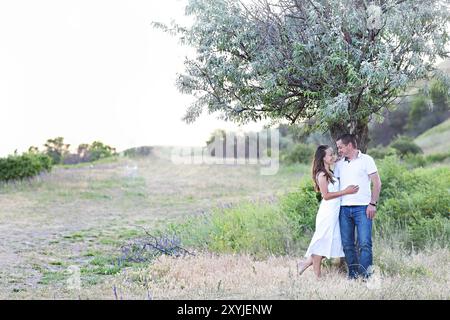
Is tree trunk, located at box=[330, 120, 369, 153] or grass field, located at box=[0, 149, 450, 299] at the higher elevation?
tree trunk, located at box=[330, 120, 369, 153]

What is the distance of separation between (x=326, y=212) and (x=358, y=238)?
548mm

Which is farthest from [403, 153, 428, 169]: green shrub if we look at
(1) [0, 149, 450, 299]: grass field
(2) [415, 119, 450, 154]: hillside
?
(1) [0, 149, 450, 299]: grass field

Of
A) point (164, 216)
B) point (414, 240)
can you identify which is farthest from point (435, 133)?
point (414, 240)

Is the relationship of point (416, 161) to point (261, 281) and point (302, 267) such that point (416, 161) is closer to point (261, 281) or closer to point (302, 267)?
point (302, 267)

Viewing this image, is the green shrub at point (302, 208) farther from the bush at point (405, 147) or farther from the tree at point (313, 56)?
the bush at point (405, 147)

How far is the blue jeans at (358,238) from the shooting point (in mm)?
7961

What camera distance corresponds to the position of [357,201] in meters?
7.93

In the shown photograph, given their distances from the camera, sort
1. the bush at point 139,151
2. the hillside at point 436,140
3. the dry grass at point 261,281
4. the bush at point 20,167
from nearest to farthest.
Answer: the dry grass at point 261,281
the bush at point 20,167
the hillside at point 436,140
the bush at point 139,151

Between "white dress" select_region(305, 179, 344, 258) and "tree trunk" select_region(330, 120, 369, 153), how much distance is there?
121 centimetres

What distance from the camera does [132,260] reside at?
1086 centimetres

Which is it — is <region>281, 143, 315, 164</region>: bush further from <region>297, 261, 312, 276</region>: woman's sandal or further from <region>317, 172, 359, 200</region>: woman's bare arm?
<region>317, 172, 359, 200</region>: woman's bare arm

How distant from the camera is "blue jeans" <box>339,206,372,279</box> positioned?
796 centimetres

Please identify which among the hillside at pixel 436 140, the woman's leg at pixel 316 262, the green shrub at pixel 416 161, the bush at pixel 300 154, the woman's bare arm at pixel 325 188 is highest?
the hillside at pixel 436 140

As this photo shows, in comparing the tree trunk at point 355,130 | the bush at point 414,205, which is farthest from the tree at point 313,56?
the bush at point 414,205
